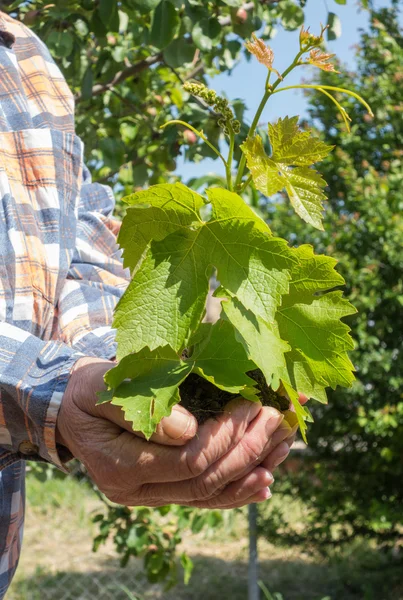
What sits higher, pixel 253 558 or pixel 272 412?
pixel 272 412

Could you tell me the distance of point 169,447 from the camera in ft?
2.88

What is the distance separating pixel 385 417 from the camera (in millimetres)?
4242

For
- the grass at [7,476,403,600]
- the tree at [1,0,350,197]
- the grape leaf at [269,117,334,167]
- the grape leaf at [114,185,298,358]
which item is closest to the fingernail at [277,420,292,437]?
the grape leaf at [114,185,298,358]

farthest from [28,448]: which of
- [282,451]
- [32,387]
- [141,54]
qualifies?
[141,54]

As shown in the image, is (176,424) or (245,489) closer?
(176,424)

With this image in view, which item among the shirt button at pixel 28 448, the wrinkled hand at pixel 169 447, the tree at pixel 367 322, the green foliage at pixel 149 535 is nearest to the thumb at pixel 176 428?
the wrinkled hand at pixel 169 447

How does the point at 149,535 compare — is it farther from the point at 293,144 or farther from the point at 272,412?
the point at 293,144

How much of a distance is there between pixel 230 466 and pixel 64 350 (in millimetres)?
295

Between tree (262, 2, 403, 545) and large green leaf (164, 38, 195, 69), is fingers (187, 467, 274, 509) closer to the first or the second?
large green leaf (164, 38, 195, 69)

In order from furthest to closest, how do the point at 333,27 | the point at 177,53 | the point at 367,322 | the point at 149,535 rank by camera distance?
the point at 367,322 → the point at 149,535 → the point at 333,27 → the point at 177,53

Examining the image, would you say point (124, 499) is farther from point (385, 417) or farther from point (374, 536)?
point (374, 536)

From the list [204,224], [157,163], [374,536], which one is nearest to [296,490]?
[374,536]

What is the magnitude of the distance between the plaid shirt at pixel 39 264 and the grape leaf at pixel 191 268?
23 centimetres

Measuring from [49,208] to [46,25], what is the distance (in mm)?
1292
